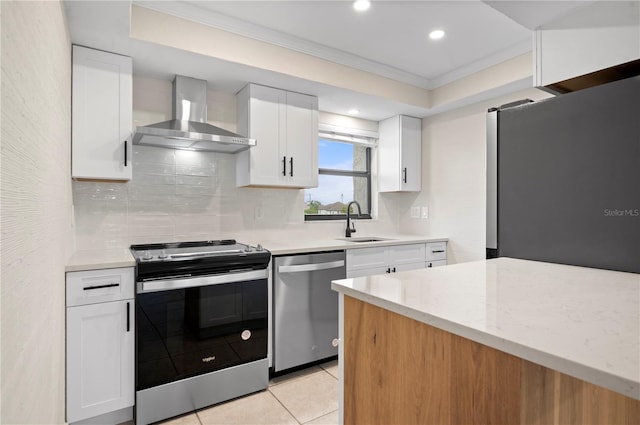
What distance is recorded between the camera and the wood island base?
0.64 m

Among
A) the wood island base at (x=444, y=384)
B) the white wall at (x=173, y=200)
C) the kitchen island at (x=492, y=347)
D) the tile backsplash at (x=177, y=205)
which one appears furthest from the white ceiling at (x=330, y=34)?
the wood island base at (x=444, y=384)

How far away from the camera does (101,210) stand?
2414mm

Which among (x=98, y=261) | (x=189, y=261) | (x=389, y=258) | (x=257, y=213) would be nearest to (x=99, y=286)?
(x=98, y=261)

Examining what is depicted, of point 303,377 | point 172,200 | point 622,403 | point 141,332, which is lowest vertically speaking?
point 303,377

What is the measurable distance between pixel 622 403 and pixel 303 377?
2.01 m

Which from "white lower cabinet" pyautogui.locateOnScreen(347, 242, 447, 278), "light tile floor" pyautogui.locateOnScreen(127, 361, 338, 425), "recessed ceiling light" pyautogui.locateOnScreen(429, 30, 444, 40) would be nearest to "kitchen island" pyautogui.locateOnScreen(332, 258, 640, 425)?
"light tile floor" pyautogui.locateOnScreen(127, 361, 338, 425)

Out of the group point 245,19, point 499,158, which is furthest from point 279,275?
point 245,19

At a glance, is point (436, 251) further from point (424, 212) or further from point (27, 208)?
point (27, 208)

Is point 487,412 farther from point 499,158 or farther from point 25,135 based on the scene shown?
point 25,135

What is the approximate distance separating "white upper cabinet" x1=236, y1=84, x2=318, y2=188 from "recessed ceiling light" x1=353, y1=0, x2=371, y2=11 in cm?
91

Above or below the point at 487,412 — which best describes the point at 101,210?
above

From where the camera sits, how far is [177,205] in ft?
8.83

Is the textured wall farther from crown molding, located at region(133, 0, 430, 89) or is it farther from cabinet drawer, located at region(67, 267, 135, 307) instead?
crown molding, located at region(133, 0, 430, 89)

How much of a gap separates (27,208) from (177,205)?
6.31 ft
